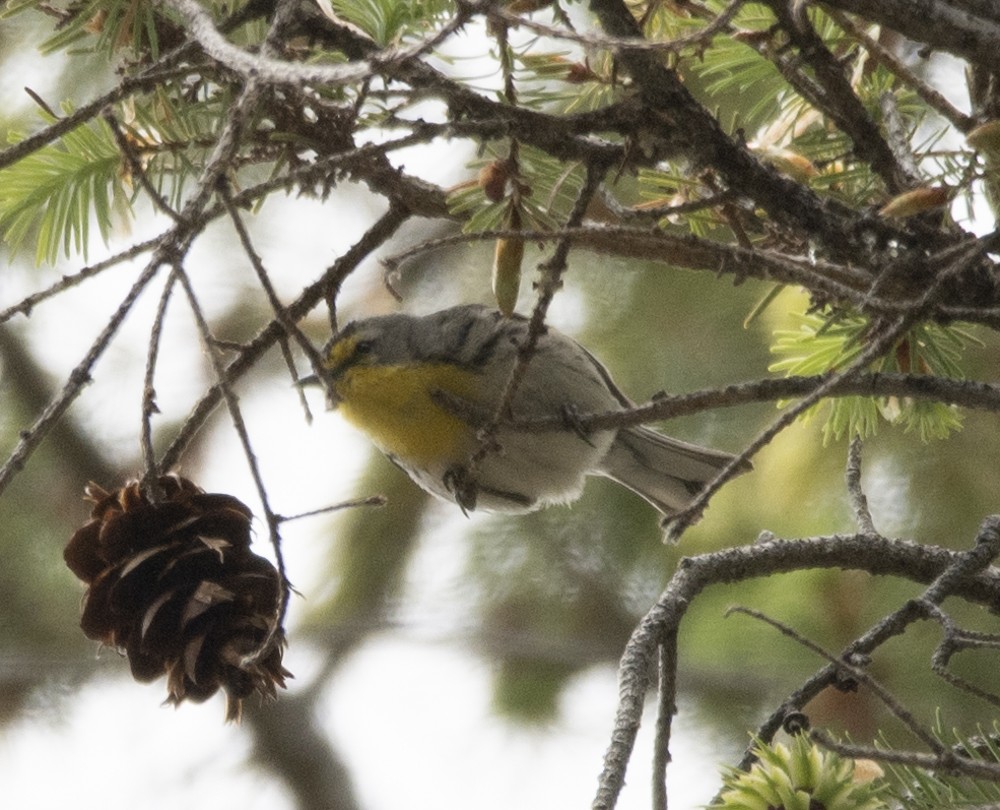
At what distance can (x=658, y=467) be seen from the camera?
2.99 metres

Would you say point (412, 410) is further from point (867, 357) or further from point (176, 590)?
point (867, 357)

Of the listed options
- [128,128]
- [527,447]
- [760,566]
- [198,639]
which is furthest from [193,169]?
[527,447]

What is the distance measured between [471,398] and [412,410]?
120mm

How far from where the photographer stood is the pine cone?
5.04 feet

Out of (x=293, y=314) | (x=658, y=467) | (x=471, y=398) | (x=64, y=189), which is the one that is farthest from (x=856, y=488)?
(x=658, y=467)

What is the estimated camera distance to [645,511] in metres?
3.25

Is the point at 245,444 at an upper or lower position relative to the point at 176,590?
lower

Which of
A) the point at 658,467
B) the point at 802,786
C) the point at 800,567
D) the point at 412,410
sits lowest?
the point at 802,786

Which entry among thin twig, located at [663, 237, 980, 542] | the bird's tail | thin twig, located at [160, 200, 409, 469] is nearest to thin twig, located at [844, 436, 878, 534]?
thin twig, located at [663, 237, 980, 542]

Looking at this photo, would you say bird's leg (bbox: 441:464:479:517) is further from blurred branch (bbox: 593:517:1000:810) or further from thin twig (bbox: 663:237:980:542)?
thin twig (bbox: 663:237:980:542)

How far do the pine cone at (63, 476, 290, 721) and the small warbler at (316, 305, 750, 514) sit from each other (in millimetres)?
873

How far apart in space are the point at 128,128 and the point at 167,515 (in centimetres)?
47

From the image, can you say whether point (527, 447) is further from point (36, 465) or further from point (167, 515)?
point (36, 465)

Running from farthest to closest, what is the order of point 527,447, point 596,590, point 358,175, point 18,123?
point 596,590
point 18,123
point 527,447
point 358,175
